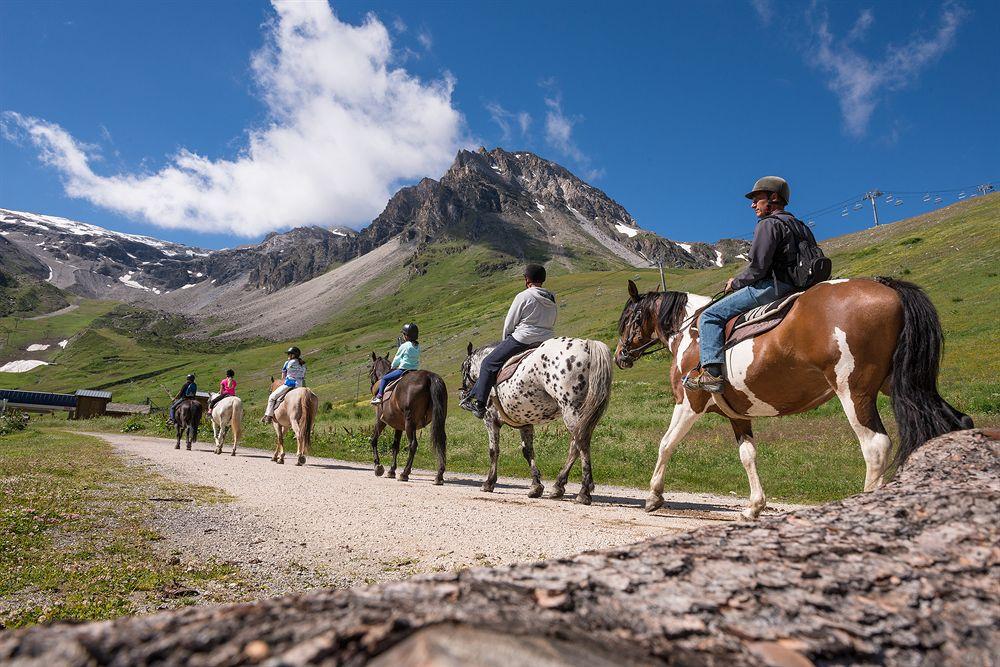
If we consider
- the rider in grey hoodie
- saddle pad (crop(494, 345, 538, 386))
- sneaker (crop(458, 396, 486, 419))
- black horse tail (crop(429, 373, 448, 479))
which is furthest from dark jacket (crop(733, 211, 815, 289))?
black horse tail (crop(429, 373, 448, 479))

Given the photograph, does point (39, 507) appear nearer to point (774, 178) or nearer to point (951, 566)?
point (951, 566)

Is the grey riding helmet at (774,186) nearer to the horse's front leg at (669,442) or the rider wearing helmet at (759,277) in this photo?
the rider wearing helmet at (759,277)

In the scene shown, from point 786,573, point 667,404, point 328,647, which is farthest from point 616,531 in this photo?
point 667,404

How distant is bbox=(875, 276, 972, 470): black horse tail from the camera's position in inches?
183

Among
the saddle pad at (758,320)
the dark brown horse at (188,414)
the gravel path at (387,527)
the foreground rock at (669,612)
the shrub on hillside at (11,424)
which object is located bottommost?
the gravel path at (387,527)

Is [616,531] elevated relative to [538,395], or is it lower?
lower

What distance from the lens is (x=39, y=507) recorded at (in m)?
6.36

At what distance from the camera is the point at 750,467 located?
7484 mm

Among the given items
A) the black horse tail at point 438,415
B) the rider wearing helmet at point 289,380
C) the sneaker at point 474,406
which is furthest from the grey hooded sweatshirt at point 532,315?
the rider wearing helmet at point 289,380

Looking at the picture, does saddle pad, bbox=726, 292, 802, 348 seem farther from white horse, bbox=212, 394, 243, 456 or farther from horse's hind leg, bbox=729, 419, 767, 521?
white horse, bbox=212, 394, 243, 456

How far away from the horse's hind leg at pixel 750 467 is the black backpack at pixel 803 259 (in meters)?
2.29

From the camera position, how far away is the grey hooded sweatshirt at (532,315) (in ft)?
34.9

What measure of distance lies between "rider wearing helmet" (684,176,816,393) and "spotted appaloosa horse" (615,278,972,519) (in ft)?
0.78

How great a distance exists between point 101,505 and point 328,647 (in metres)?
7.60
